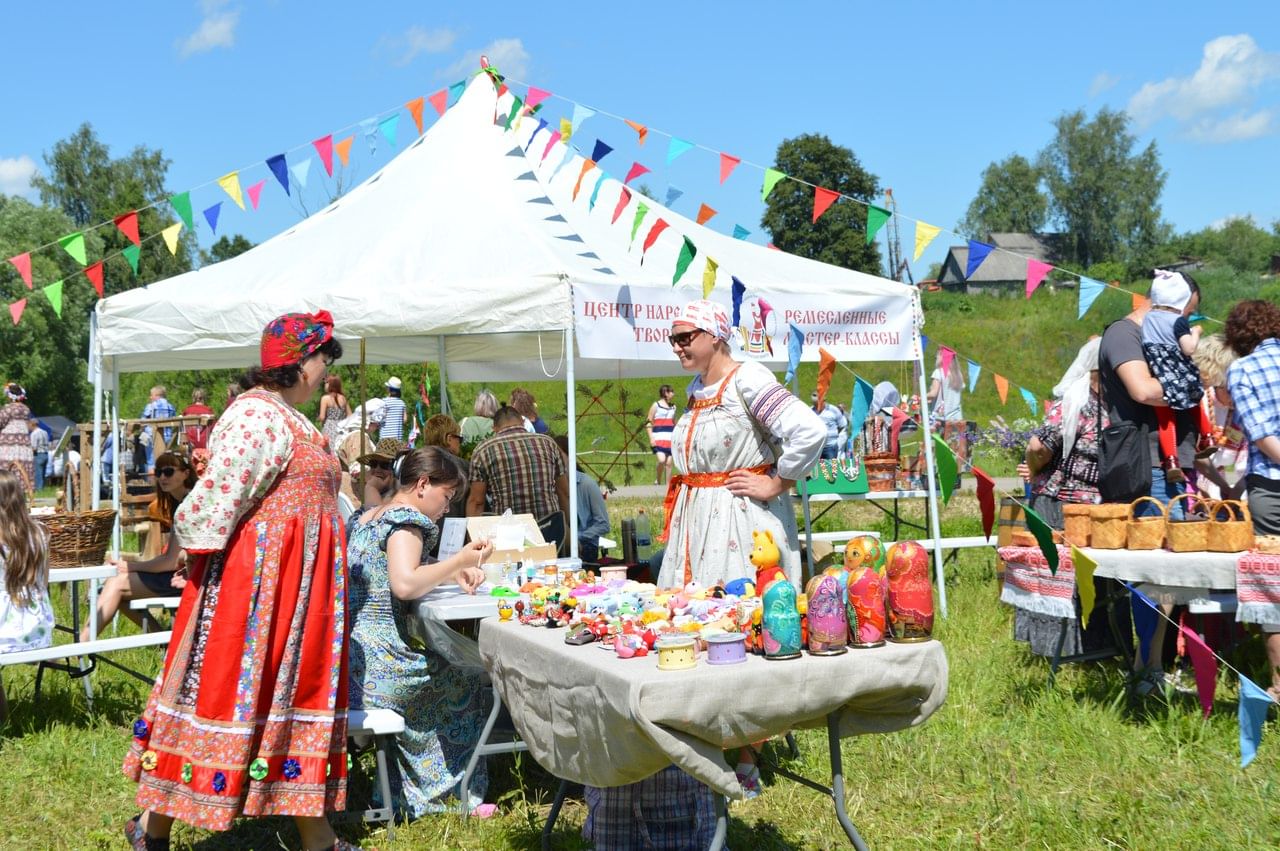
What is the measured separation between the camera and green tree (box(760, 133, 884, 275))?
40.9 m

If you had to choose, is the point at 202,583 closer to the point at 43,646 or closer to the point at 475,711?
the point at 475,711

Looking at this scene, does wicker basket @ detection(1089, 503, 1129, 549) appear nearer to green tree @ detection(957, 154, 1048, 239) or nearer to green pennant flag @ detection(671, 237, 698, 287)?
green pennant flag @ detection(671, 237, 698, 287)

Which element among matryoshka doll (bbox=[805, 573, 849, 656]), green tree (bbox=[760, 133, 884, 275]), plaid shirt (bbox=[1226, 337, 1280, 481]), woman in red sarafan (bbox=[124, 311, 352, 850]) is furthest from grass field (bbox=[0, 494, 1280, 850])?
green tree (bbox=[760, 133, 884, 275])

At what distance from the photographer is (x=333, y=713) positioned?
129 inches

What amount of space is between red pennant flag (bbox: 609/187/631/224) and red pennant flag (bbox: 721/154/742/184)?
3.00ft

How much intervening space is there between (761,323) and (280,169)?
339 centimetres

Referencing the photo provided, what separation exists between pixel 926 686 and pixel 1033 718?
224 centimetres

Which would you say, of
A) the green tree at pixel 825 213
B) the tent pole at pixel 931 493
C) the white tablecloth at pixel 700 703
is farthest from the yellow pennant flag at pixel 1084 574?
the green tree at pixel 825 213

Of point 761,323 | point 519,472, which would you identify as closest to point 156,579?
point 519,472

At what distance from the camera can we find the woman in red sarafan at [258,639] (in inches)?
122

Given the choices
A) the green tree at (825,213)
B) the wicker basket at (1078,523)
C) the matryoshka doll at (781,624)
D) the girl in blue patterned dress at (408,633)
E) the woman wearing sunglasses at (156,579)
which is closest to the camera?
the matryoshka doll at (781,624)

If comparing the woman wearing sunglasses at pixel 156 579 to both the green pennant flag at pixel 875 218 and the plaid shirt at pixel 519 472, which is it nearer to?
the plaid shirt at pixel 519 472

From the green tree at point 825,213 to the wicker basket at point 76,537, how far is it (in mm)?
31854

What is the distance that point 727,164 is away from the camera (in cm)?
743
